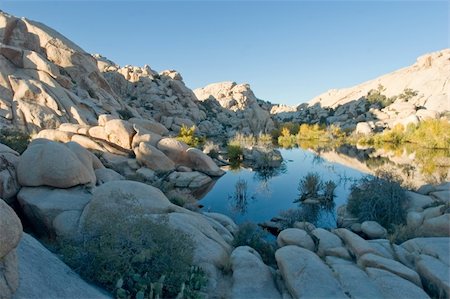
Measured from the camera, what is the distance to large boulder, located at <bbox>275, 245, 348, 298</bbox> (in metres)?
5.33

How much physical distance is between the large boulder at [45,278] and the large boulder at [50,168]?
4.03 m

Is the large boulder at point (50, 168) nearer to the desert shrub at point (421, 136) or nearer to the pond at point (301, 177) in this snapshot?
the pond at point (301, 177)

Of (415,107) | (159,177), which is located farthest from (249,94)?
(159,177)

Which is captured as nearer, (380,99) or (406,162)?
(406,162)

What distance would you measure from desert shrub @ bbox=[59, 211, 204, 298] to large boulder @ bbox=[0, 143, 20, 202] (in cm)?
420

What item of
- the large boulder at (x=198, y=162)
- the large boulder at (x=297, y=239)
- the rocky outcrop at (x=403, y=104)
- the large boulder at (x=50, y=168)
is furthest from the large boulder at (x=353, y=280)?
the rocky outcrop at (x=403, y=104)

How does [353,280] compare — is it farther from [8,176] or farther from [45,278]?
[8,176]

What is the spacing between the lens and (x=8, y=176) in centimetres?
898

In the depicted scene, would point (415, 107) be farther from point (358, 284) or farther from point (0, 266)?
point (0, 266)

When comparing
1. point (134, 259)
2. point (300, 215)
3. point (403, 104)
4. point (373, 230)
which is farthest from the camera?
point (403, 104)

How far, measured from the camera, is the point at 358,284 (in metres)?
5.57

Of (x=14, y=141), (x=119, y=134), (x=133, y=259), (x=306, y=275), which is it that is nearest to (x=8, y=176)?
(x=133, y=259)

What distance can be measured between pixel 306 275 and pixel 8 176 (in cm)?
869

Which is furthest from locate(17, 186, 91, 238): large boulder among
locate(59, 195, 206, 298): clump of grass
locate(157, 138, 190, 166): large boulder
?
locate(157, 138, 190, 166): large boulder
